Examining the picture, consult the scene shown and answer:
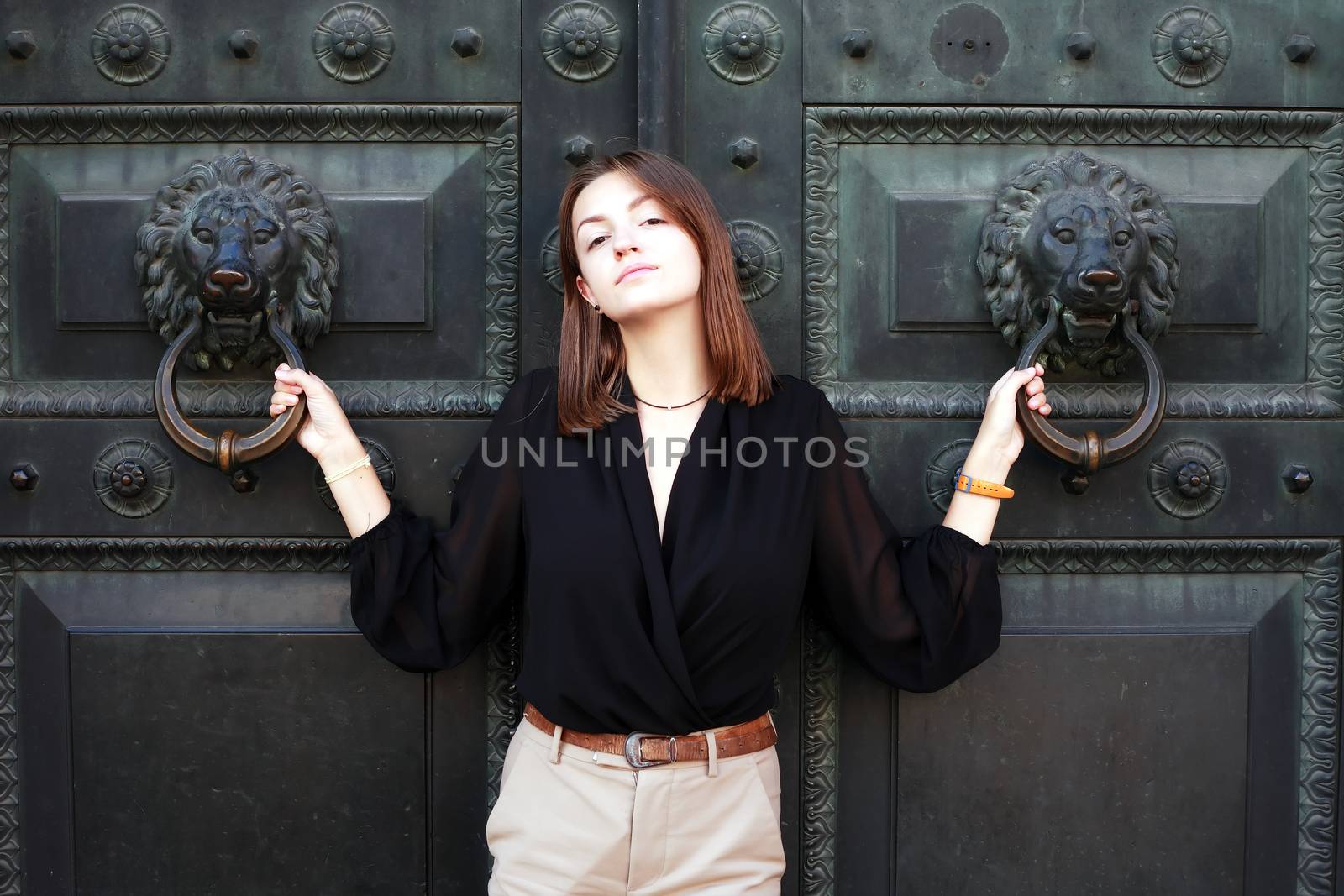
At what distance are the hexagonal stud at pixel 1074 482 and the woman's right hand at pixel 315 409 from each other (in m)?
0.83

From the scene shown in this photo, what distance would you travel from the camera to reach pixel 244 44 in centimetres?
121

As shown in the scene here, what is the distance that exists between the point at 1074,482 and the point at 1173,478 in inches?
5.5

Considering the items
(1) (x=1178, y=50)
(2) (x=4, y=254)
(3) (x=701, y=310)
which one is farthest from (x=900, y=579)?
(2) (x=4, y=254)

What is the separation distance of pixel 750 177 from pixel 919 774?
773 mm

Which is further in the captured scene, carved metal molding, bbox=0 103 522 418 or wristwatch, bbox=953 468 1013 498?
carved metal molding, bbox=0 103 522 418

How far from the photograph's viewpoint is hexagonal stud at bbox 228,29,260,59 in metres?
1.20

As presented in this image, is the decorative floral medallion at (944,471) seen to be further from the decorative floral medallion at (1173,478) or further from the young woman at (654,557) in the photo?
the decorative floral medallion at (1173,478)

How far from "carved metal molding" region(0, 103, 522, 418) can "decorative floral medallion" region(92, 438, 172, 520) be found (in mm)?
44

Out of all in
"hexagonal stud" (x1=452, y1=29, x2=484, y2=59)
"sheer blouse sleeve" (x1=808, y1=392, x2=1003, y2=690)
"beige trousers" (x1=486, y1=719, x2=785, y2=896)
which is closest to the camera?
"beige trousers" (x1=486, y1=719, x2=785, y2=896)

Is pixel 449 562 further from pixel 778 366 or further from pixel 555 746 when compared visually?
pixel 778 366

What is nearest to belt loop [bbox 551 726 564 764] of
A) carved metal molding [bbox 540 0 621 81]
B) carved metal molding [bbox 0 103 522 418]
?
carved metal molding [bbox 0 103 522 418]

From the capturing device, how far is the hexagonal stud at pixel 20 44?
120cm

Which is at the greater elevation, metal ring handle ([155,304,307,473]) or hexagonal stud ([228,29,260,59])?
hexagonal stud ([228,29,260,59])

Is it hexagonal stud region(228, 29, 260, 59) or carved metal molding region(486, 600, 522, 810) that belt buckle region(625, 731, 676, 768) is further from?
hexagonal stud region(228, 29, 260, 59)
